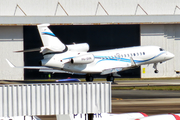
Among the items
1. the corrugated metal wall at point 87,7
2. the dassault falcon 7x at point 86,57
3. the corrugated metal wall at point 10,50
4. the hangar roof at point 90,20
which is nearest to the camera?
the dassault falcon 7x at point 86,57

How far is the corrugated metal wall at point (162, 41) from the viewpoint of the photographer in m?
62.1

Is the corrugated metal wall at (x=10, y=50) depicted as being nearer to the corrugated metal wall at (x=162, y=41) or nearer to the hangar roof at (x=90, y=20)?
the hangar roof at (x=90, y=20)

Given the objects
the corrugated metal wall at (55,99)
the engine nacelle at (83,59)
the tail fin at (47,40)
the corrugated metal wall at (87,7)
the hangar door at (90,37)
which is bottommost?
the corrugated metal wall at (55,99)

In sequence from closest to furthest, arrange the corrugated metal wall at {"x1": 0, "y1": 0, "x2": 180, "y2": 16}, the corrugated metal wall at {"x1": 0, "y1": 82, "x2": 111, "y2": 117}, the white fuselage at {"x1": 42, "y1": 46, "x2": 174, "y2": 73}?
the corrugated metal wall at {"x1": 0, "y1": 82, "x2": 111, "y2": 117} < the white fuselage at {"x1": 42, "y1": 46, "x2": 174, "y2": 73} < the corrugated metal wall at {"x1": 0, "y1": 0, "x2": 180, "y2": 16}

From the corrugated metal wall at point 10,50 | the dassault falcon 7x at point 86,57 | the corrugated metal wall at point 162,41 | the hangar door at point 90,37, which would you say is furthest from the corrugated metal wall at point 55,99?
the hangar door at point 90,37

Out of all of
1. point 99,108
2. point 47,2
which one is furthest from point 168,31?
point 99,108

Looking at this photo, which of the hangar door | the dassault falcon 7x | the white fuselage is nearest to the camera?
the dassault falcon 7x

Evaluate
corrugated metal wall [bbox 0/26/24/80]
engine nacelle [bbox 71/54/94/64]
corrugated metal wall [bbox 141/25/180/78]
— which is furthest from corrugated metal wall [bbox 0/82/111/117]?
corrugated metal wall [bbox 141/25/180/78]

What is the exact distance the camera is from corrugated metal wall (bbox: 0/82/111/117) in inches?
649

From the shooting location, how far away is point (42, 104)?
1669 centimetres

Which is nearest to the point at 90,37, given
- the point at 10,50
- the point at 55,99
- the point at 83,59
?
the point at 10,50

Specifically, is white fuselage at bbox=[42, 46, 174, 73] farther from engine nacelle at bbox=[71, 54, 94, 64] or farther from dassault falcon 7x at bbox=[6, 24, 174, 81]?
engine nacelle at bbox=[71, 54, 94, 64]

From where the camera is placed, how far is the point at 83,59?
44.1m

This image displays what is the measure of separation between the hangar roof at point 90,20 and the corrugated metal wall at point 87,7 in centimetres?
246
